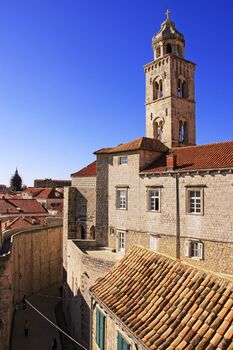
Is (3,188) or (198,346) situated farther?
(3,188)

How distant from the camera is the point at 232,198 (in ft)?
60.5

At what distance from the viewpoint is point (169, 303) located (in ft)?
27.5

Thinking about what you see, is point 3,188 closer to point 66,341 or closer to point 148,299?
point 66,341

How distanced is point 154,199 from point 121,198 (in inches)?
152

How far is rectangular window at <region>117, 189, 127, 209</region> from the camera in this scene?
84.9 feet

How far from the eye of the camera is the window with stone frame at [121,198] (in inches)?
1019

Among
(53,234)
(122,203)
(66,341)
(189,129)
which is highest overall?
(189,129)

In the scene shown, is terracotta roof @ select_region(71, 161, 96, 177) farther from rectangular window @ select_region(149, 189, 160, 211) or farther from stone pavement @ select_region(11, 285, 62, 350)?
stone pavement @ select_region(11, 285, 62, 350)

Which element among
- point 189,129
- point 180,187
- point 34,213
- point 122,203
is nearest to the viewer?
point 180,187

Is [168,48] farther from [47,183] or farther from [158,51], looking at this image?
[47,183]

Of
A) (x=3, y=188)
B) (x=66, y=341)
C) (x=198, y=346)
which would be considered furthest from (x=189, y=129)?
(x=3, y=188)

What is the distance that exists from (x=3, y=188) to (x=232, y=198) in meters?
109

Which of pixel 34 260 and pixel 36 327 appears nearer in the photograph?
pixel 36 327

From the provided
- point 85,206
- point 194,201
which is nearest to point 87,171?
point 85,206
